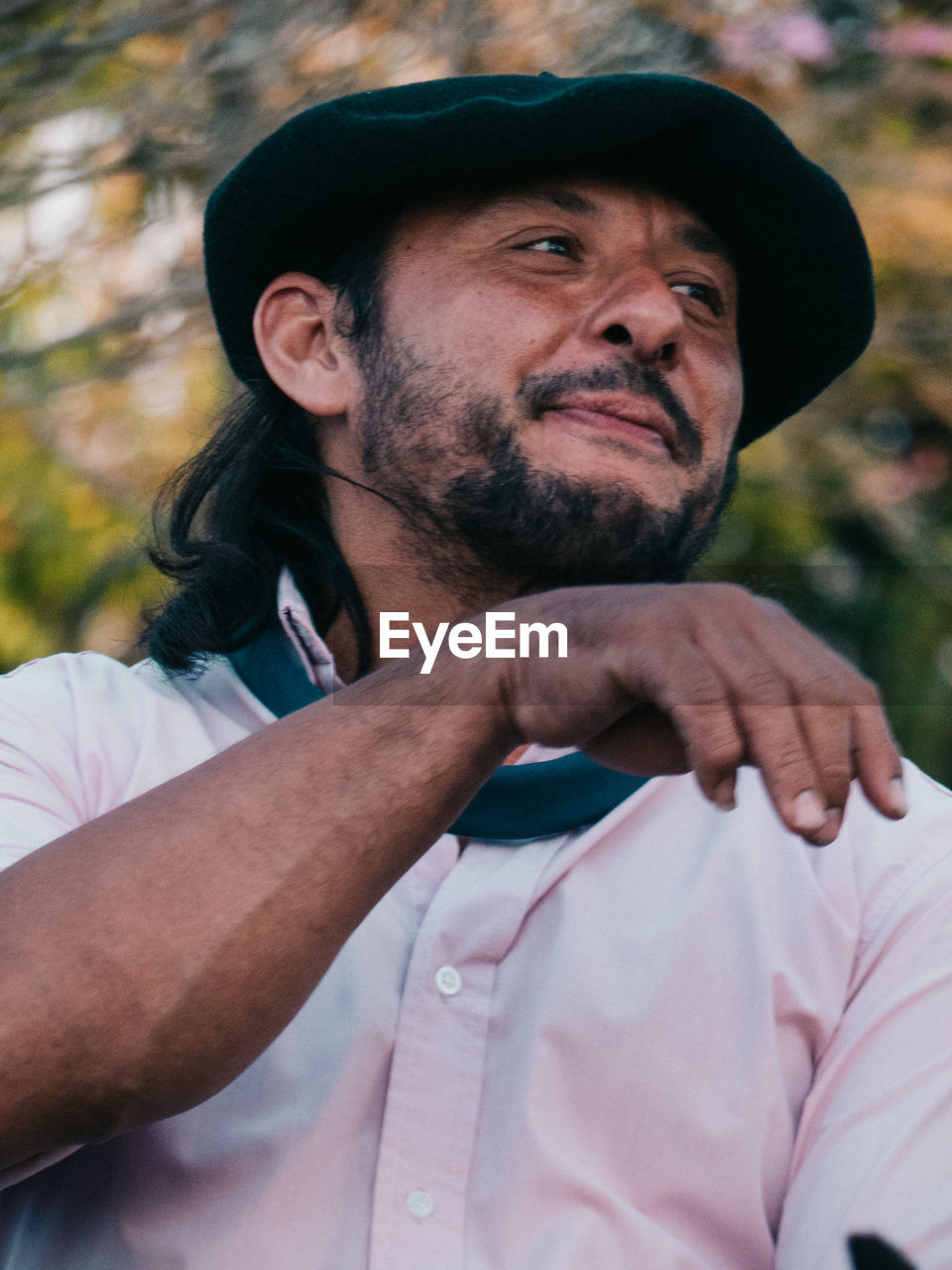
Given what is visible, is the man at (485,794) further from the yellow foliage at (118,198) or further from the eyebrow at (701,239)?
the yellow foliage at (118,198)

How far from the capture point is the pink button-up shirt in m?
1.51

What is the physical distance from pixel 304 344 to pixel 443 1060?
4.25ft

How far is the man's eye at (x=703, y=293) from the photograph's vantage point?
218 cm

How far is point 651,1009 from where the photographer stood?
1.63m

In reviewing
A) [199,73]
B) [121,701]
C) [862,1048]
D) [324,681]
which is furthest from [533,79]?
[199,73]

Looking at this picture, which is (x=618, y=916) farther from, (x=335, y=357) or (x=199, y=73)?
(x=199, y=73)

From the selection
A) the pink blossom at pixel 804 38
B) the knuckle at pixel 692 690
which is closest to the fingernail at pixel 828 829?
the knuckle at pixel 692 690

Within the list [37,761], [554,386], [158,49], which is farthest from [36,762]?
[158,49]

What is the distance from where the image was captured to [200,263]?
13.4 feet

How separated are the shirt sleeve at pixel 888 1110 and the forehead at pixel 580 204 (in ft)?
3.50

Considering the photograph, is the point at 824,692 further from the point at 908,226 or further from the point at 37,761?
the point at 908,226

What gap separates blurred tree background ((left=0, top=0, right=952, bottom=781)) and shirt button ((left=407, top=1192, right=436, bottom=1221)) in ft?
5.99

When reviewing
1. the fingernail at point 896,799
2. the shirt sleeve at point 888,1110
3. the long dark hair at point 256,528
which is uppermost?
the fingernail at point 896,799

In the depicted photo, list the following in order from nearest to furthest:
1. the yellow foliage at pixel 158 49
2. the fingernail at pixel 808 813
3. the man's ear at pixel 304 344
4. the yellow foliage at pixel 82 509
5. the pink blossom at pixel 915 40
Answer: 1. the fingernail at pixel 808 813
2. the man's ear at pixel 304 344
3. the yellow foliage at pixel 158 49
4. the yellow foliage at pixel 82 509
5. the pink blossom at pixel 915 40
